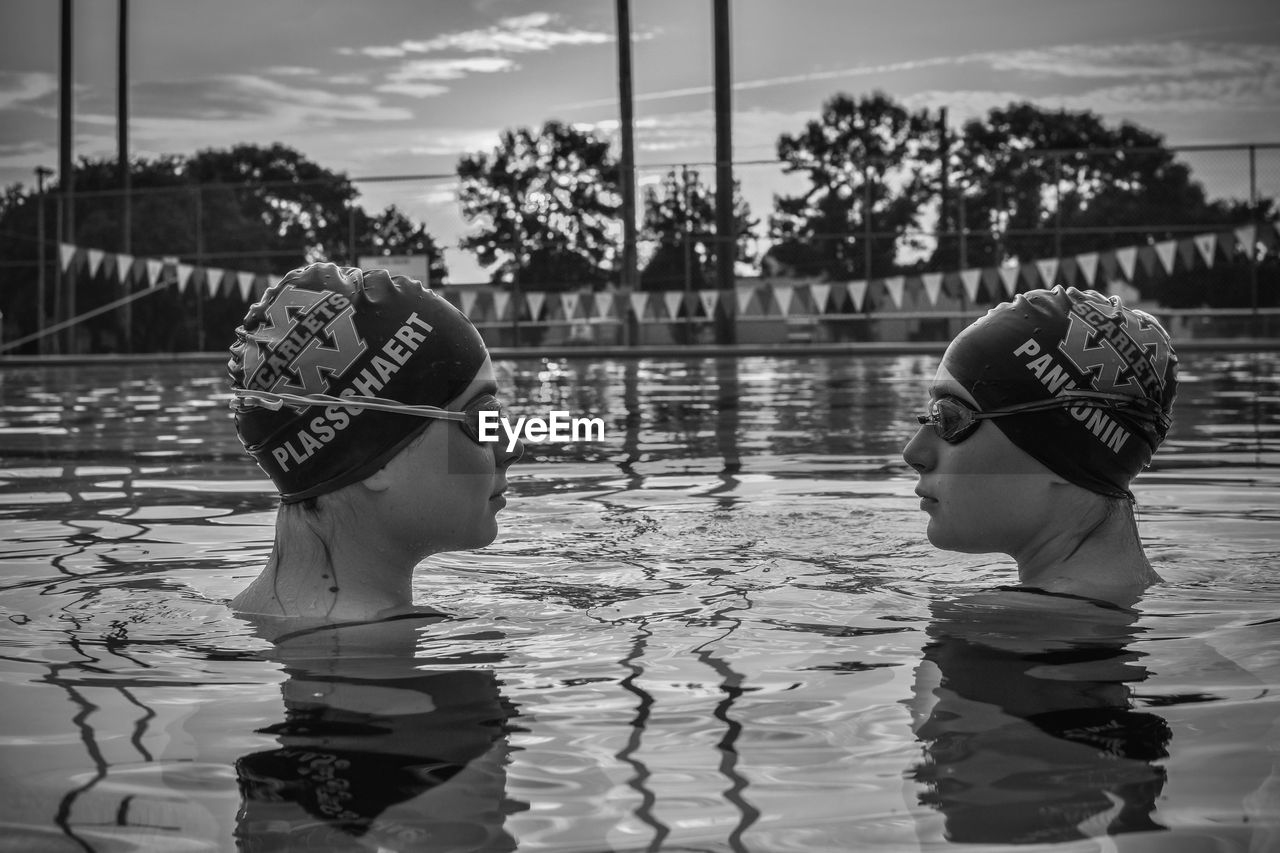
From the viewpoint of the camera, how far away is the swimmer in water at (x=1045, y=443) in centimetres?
384

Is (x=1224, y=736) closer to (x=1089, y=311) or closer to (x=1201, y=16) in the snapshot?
(x=1089, y=311)

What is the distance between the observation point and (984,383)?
152 inches

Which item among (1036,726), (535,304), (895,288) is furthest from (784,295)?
(1036,726)

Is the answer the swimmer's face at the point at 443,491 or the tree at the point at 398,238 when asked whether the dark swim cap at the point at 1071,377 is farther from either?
the tree at the point at 398,238

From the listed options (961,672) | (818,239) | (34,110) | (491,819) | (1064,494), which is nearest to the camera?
(491,819)

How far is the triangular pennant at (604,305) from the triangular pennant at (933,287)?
5205 mm

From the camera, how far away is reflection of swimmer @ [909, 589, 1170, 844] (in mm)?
2121

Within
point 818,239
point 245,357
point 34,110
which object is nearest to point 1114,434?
point 245,357

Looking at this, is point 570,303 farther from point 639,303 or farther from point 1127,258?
point 1127,258

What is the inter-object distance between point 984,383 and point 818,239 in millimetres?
21114

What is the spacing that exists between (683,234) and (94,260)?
35.2 ft

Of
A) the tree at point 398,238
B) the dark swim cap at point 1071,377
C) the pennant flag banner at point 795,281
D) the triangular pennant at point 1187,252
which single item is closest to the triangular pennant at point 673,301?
the pennant flag banner at point 795,281

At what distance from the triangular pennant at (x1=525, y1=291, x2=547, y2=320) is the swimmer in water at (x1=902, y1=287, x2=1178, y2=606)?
21.3m

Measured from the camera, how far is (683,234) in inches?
984
